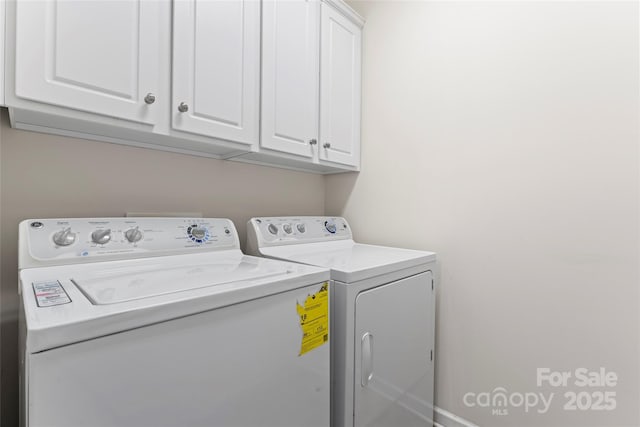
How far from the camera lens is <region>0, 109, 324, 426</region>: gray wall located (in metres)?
1.07

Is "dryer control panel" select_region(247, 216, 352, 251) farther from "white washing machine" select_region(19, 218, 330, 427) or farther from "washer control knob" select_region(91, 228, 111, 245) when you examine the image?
"washer control knob" select_region(91, 228, 111, 245)

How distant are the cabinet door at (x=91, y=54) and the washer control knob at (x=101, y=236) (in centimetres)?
39

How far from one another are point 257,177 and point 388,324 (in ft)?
3.51

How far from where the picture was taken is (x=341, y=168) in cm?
194

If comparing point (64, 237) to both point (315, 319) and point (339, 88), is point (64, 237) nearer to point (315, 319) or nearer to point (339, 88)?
point (315, 319)

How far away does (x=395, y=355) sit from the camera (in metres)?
1.26

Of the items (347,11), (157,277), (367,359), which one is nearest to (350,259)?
(367,359)

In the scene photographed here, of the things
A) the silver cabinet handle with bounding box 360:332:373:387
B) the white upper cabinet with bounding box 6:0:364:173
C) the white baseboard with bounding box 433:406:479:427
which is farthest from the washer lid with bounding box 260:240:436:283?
the white baseboard with bounding box 433:406:479:427

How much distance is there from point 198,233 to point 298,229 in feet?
1.81

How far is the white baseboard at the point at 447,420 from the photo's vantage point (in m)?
1.57

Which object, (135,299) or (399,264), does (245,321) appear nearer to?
(135,299)

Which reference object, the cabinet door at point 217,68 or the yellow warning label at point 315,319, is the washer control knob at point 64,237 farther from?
the yellow warning label at point 315,319

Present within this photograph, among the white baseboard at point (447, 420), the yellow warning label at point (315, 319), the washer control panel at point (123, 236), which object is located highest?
the washer control panel at point (123, 236)

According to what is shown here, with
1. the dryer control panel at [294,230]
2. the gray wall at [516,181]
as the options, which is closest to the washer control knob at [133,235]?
the dryer control panel at [294,230]
